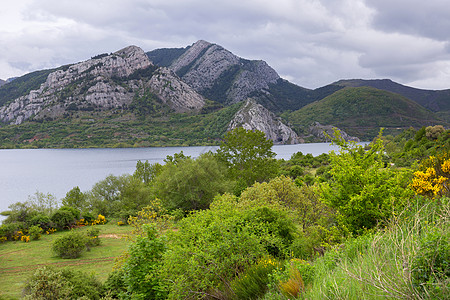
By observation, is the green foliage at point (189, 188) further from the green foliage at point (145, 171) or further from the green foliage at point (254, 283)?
the green foliage at point (254, 283)

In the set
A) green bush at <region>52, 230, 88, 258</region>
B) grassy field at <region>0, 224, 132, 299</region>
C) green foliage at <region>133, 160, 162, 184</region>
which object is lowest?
grassy field at <region>0, 224, 132, 299</region>

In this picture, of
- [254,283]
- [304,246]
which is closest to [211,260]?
[254,283]

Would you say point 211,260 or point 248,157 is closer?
point 211,260

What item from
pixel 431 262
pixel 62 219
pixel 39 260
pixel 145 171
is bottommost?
pixel 39 260

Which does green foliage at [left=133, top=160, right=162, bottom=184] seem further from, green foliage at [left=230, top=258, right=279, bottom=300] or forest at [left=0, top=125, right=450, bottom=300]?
green foliage at [left=230, top=258, right=279, bottom=300]

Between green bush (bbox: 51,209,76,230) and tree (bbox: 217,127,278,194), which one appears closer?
green bush (bbox: 51,209,76,230)

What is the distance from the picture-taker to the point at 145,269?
39.2 feet

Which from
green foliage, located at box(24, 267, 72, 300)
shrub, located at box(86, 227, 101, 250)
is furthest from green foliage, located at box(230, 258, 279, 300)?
shrub, located at box(86, 227, 101, 250)

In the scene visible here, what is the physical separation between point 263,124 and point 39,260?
547ft

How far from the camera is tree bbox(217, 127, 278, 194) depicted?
45.9 metres

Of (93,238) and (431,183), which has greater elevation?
(431,183)

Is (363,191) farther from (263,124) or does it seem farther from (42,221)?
(263,124)

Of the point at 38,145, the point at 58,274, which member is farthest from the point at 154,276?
the point at 38,145

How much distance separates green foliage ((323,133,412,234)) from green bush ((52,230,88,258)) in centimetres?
2308
